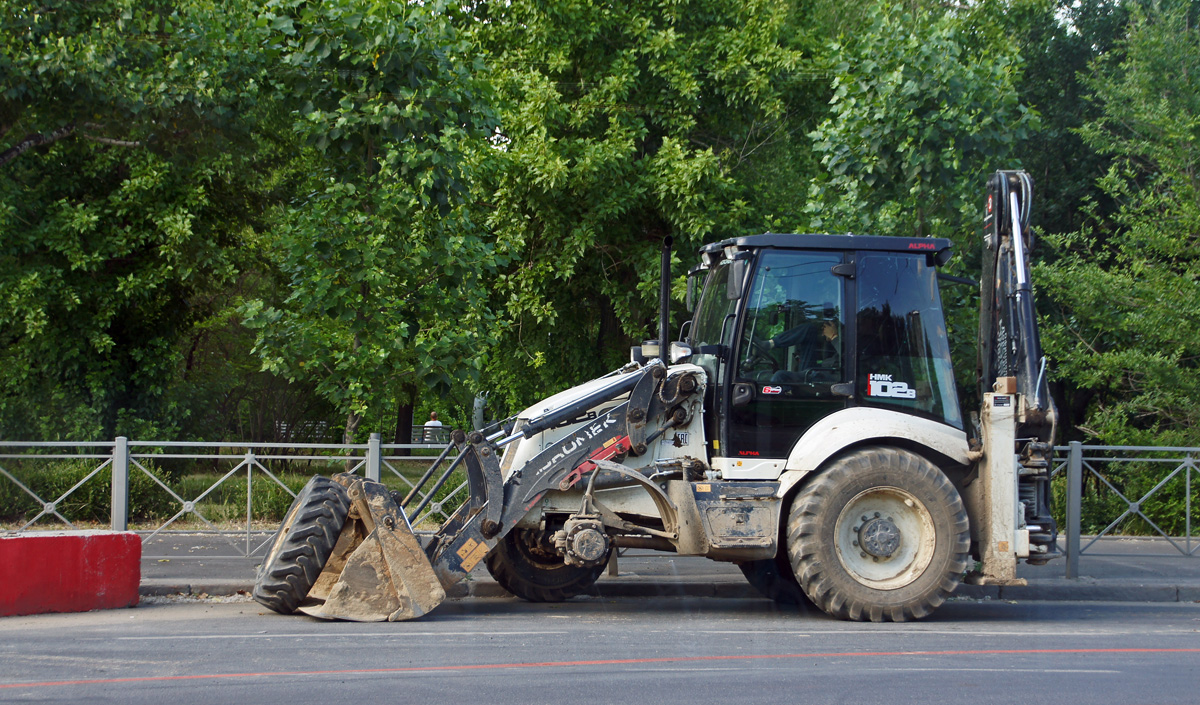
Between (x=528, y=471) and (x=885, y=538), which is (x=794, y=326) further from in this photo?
(x=528, y=471)

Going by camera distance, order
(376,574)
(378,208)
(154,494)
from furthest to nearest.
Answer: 1. (154,494)
2. (378,208)
3. (376,574)

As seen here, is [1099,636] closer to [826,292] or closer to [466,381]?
[826,292]

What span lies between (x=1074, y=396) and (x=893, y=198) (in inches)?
463

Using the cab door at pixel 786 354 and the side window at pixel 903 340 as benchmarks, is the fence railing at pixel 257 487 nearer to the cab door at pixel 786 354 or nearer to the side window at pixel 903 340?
the cab door at pixel 786 354

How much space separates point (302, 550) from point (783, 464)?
377 cm

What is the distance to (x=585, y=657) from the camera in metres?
6.41

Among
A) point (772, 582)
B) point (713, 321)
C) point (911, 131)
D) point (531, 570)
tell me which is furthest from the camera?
point (911, 131)

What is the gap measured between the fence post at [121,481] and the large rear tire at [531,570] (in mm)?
4012

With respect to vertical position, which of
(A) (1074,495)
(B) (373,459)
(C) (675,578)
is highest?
(B) (373,459)

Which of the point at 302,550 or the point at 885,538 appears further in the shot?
the point at 885,538

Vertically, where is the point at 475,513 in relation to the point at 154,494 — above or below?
above

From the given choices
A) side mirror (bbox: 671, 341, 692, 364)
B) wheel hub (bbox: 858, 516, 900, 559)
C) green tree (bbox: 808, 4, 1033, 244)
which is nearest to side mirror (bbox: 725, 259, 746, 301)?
side mirror (bbox: 671, 341, 692, 364)

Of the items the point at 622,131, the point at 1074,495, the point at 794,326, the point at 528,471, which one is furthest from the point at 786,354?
the point at 622,131

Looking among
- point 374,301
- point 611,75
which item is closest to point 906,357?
point 374,301
